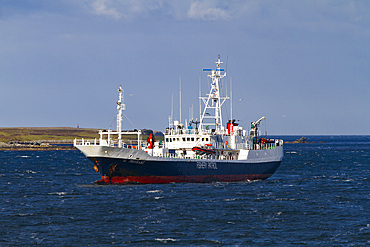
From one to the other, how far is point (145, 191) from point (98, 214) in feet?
40.9

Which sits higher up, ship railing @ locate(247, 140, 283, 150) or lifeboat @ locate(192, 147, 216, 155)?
ship railing @ locate(247, 140, 283, 150)

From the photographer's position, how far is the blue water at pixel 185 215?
112 ft

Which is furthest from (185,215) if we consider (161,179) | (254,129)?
(254,129)

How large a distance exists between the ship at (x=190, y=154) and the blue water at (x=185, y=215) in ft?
5.57

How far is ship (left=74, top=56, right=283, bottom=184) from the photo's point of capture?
5741cm

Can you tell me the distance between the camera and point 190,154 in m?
64.7

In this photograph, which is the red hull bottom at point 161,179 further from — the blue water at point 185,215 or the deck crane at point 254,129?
the deck crane at point 254,129

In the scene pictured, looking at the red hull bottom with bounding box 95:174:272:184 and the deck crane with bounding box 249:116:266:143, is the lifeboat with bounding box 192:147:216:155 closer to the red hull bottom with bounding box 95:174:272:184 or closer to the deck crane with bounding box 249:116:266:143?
the red hull bottom with bounding box 95:174:272:184

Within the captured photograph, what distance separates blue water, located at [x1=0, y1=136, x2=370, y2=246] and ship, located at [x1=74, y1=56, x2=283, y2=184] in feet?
5.57

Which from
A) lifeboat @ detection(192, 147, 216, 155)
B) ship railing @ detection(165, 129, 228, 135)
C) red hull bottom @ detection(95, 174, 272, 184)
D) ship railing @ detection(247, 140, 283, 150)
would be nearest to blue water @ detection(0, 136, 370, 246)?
red hull bottom @ detection(95, 174, 272, 184)

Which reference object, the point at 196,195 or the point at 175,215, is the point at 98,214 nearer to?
the point at 175,215

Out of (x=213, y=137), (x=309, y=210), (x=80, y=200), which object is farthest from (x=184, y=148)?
(x=309, y=210)

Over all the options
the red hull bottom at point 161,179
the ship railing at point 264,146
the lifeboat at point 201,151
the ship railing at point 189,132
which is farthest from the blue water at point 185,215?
the ship railing at point 264,146

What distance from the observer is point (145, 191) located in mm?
54281
